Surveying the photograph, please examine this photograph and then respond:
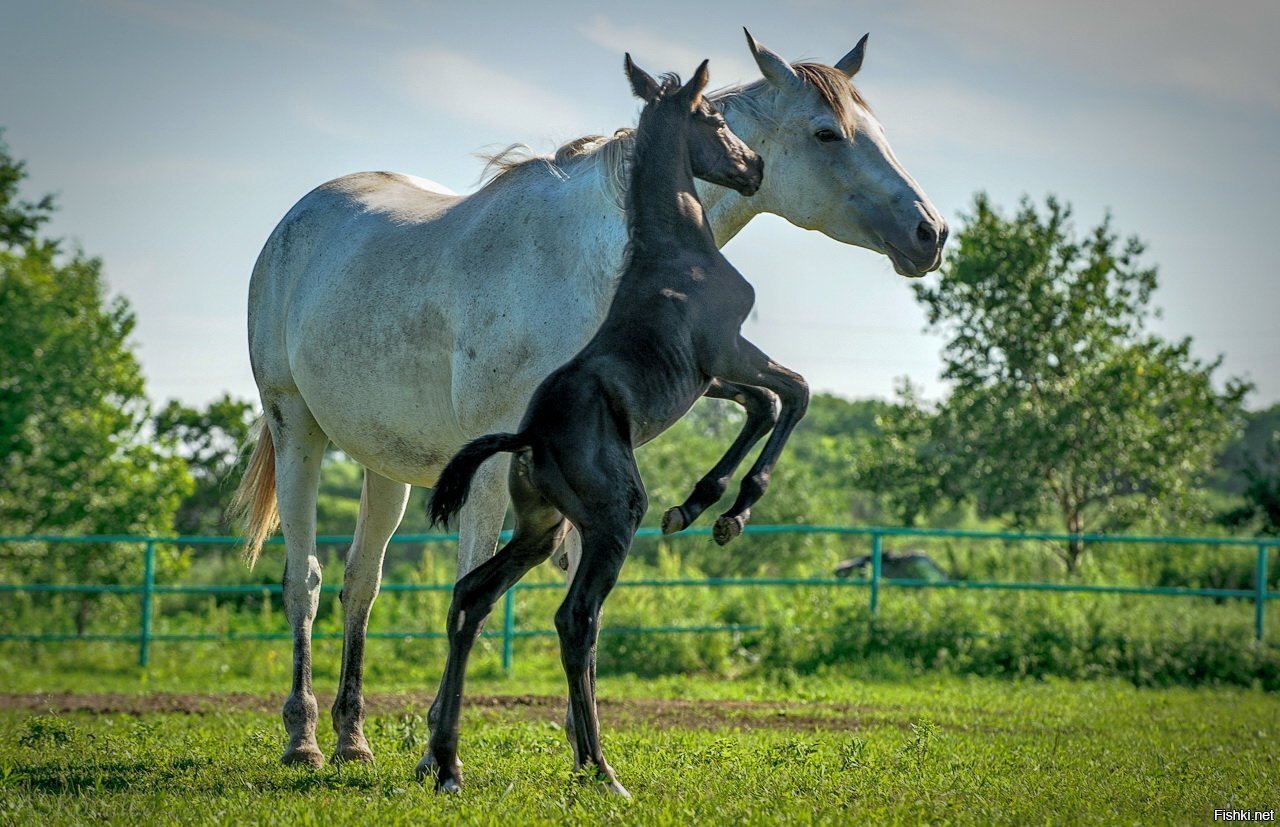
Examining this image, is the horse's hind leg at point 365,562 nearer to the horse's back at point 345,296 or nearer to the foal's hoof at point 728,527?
the horse's back at point 345,296

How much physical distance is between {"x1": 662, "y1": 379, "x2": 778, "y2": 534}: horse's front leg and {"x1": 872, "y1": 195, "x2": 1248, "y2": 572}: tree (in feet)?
59.5

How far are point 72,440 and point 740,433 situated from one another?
2152 centimetres

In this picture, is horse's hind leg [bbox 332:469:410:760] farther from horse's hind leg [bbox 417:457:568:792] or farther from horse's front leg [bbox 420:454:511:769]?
horse's hind leg [bbox 417:457:568:792]

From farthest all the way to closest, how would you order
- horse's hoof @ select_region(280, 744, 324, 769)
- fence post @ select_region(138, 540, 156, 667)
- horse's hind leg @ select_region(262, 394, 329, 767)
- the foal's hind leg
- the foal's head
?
fence post @ select_region(138, 540, 156, 667) → horse's hind leg @ select_region(262, 394, 329, 767) → horse's hoof @ select_region(280, 744, 324, 769) → the foal's head → the foal's hind leg

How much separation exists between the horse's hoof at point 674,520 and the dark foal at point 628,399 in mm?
128

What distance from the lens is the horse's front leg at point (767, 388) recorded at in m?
4.29

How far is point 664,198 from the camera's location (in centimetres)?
454

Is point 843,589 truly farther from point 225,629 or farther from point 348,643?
point 348,643

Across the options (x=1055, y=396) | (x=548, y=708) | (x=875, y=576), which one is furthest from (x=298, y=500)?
(x=1055, y=396)

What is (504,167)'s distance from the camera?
5.99m

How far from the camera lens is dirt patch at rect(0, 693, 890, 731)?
8266 mm

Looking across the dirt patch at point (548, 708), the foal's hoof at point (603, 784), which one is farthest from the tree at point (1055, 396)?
the foal's hoof at point (603, 784)

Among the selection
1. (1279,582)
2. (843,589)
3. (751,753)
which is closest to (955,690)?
(843,589)

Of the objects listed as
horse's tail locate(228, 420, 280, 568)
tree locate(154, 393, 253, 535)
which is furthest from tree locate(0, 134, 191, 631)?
horse's tail locate(228, 420, 280, 568)
